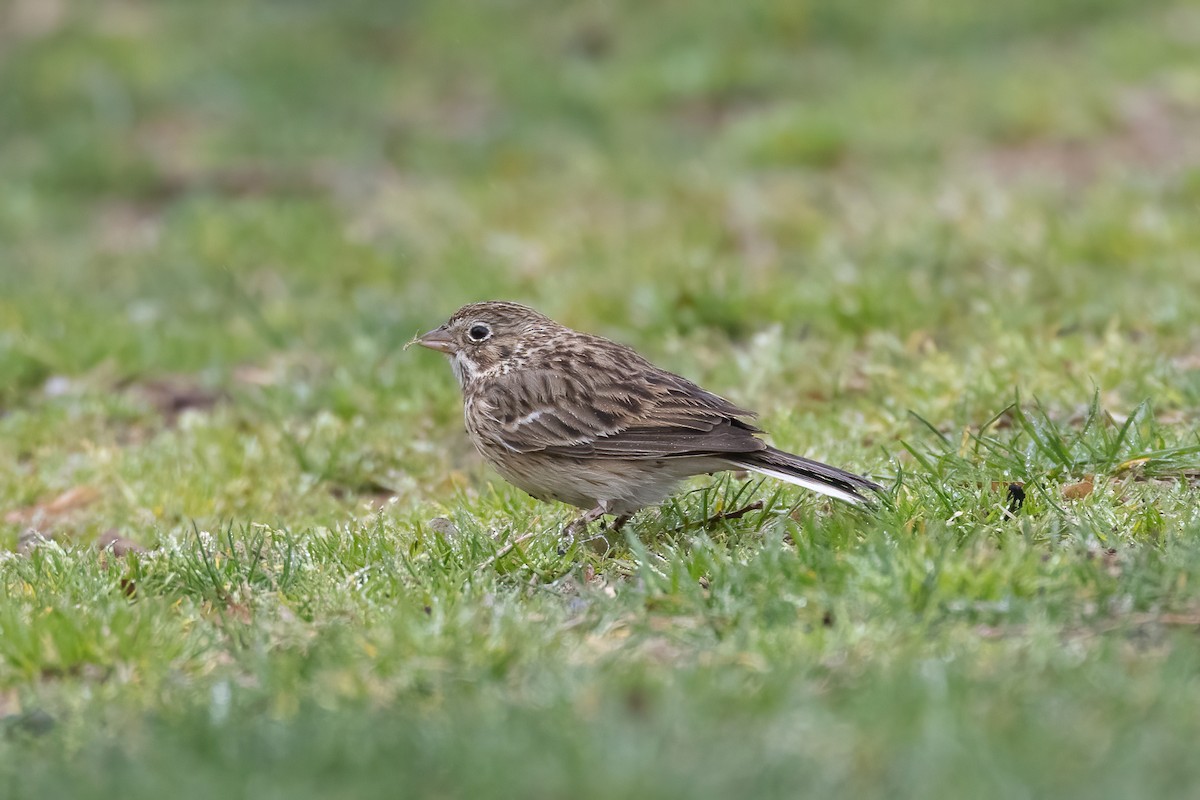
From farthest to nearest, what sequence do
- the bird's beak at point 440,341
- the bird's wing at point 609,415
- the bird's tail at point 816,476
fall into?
the bird's beak at point 440,341, the bird's wing at point 609,415, the bird's tail at point 816,476

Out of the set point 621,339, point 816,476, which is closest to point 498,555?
point 816,476

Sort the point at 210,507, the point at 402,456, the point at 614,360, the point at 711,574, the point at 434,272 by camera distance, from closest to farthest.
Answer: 1. the point at 711,574
2. the point at 614,360
3. the point at 210,507
4. the point at 402,456
5. the point at 434,272

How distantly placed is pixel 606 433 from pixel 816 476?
1063 millimetres

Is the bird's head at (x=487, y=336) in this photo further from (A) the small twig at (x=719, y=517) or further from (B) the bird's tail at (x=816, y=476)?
(B) the bird's tail at (x=816, y=476)

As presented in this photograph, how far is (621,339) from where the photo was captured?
10273mm

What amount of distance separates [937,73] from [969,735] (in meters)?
13.2

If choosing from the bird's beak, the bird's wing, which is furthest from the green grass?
the bird's beak

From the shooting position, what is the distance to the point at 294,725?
4.38 metres

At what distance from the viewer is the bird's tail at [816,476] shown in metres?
5.96

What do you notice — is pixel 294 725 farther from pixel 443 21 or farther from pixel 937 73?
pixel 443 21

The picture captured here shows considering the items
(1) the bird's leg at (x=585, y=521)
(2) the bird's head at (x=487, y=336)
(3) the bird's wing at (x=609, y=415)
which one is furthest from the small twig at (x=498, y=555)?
(2) the bird's head at (x=487, y=336)

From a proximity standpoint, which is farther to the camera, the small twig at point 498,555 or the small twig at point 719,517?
the small twig at point 719,517

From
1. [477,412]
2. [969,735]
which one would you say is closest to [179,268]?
[477,412]

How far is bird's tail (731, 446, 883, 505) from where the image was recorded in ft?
19.6
